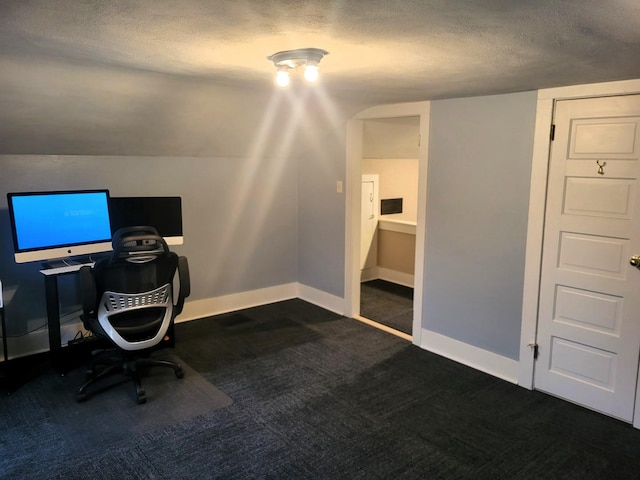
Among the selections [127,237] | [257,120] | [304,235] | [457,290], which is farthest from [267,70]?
[304,235]

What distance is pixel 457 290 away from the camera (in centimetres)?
369

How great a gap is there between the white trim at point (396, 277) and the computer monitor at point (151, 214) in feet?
9.06

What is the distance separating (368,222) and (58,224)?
3.32 meters

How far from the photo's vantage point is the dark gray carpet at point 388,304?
459 centimetres

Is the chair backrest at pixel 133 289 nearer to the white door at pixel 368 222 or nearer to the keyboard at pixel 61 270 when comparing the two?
the keyboard at pixel 61 270

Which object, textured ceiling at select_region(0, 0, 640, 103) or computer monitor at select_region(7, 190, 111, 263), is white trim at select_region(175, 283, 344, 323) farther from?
textured ceiling at select_region(0, 0, 640, 103)

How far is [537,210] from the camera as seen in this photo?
316 cm

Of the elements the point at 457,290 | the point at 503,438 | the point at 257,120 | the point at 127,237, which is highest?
the point at 257,120

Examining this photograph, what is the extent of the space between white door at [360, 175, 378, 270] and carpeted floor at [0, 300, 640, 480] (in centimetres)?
215

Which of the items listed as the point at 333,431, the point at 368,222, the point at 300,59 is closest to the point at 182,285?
the point at 333,431

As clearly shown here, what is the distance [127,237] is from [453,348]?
8.07 feet

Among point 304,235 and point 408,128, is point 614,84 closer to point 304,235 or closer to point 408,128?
point 408,128

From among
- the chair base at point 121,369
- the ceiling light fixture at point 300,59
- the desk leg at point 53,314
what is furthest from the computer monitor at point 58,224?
the ceiling light fixture at point 300,59

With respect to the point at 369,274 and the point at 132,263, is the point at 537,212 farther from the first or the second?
the point at 369,274
